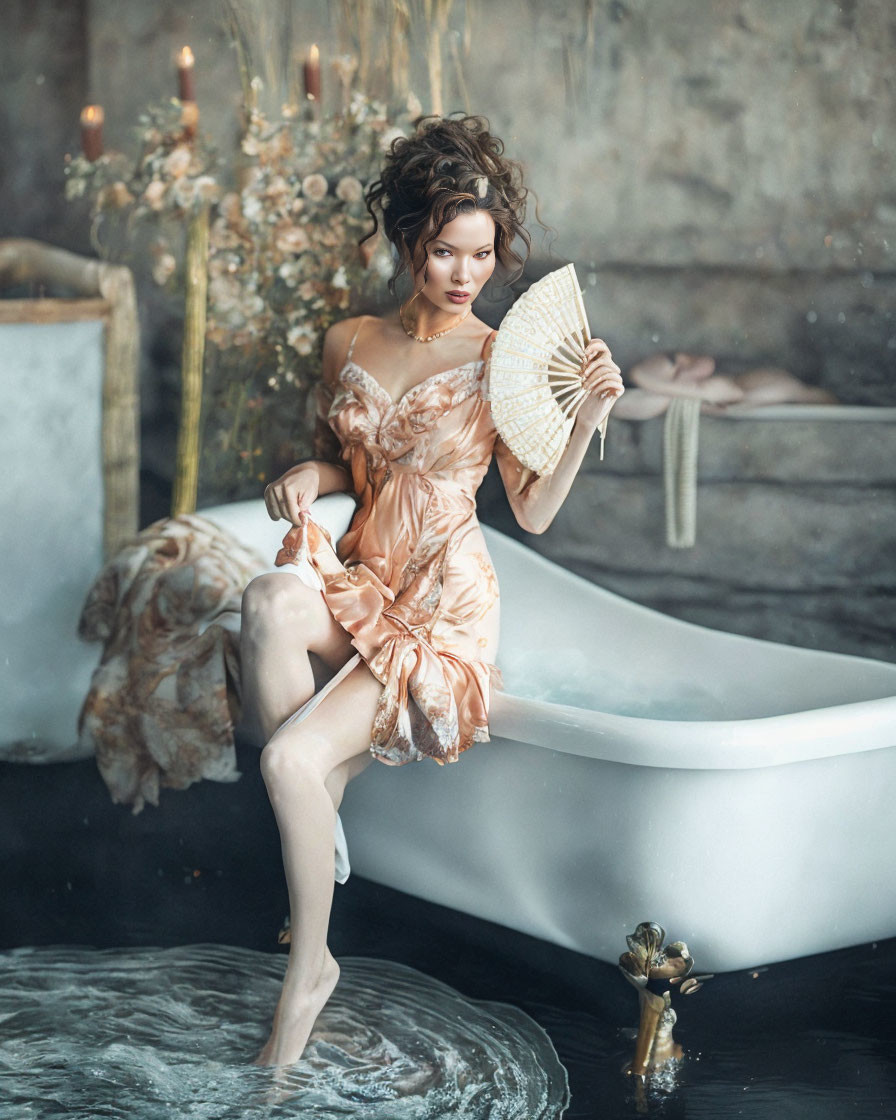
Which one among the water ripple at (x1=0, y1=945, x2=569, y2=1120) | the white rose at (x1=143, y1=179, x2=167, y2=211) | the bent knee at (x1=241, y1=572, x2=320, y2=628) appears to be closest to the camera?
the water ripple at (x1=0, y1=945, x2=569, y2=1120)

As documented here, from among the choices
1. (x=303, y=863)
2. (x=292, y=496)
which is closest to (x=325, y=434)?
(x=292, y=496)

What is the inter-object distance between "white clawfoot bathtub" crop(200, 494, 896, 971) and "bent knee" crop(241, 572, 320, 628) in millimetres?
140

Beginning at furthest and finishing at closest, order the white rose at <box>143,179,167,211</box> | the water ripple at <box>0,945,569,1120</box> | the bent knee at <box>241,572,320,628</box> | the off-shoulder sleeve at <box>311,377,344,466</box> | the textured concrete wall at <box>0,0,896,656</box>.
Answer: the white rose at <box>143,179,167,211</box>
the textured concrete wall at <box>0,0,896,656</box>
the off-shoulder sleeve at <box>311,377,344,466</box>
the bent knee at <box>241,572,320,628</box>
the water ripple at <box>0,945,569,1120</box>

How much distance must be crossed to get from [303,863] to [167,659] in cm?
73

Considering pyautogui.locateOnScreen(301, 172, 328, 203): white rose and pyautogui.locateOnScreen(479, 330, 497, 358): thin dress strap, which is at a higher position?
pyautogui.locateOnScreen(301, 172, 328, 203): white rose

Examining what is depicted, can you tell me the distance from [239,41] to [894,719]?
2359 millimetres

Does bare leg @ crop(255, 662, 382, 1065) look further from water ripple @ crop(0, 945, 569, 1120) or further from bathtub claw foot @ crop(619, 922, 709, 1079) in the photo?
bathtub claw foot @ crop(619, 922, 709, 1079)

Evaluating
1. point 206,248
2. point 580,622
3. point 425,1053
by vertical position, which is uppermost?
point 206,248

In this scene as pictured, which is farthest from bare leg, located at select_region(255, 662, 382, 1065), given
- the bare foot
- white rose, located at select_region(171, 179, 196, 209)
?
white rose, located at select_region(171, 179, 196, 209)

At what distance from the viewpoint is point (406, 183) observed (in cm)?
220

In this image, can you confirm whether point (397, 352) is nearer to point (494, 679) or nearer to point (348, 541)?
point (348, 541)

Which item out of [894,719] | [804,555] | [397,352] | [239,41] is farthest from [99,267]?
[894,719]

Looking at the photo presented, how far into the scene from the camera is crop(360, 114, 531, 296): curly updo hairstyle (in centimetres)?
215

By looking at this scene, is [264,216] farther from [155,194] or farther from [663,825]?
[663,825]
